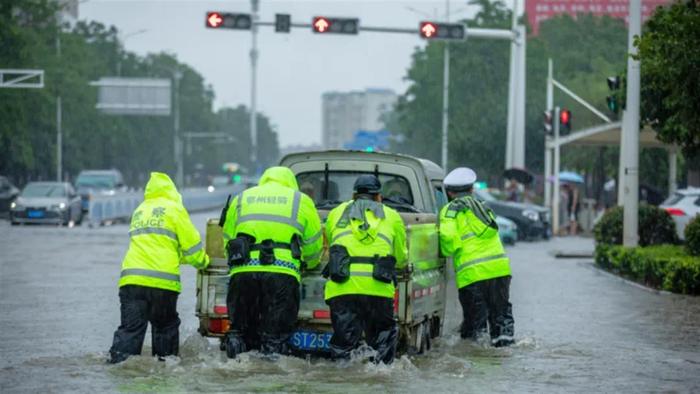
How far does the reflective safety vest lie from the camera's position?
13.6m

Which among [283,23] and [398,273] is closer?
[398,273]

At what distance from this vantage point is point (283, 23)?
3872cm

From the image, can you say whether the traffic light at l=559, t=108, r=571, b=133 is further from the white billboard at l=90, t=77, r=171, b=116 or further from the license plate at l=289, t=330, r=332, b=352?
the white billboard at l=90, t=77, r=171, b=116

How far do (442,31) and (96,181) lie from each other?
26.9m

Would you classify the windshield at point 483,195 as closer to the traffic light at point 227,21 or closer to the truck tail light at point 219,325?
the traffic light at point 227,21

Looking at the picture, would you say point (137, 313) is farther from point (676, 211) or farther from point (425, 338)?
point (676, 211)

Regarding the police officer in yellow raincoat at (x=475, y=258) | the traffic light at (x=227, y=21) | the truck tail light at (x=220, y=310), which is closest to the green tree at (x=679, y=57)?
the police officer in yellow raincoat at (x=475, y=258)

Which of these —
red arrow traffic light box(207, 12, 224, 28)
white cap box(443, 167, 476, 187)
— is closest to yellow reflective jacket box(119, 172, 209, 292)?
white cap box(443, 167, 476, 187)

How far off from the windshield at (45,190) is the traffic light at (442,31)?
15857mm

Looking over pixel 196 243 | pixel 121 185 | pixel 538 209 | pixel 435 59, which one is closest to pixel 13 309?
pixel 196 243

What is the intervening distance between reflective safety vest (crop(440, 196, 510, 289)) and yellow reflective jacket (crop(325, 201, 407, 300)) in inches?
59.3

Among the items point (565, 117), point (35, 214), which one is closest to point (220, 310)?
point (565, 117)

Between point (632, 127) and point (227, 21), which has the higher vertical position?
point (227, 21)

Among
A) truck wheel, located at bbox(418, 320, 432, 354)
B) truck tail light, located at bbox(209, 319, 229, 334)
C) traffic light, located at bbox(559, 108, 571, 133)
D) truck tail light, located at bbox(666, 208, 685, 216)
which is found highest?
traffic light, located at bbox(559, 108, 571, 133)
